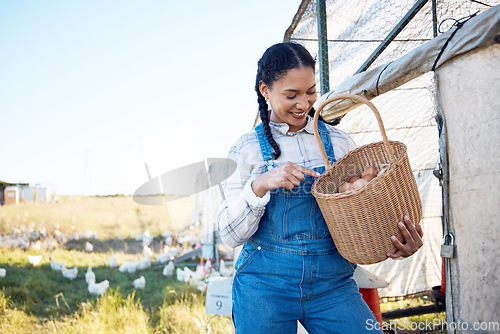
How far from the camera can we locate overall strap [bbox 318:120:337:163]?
4.80 ft

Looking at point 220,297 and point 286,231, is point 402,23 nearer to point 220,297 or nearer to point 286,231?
point 286,231

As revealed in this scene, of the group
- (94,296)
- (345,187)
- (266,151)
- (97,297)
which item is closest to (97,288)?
(94,296)

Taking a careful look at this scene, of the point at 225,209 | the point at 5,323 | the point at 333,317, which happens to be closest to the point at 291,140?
the point at 225,209

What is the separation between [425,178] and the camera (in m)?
4.41

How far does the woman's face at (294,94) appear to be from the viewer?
1349 mm

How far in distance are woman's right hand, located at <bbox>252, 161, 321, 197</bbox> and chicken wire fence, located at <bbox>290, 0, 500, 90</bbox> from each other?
2226 mm

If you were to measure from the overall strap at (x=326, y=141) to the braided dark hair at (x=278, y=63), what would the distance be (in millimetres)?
204

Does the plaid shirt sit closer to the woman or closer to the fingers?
the woman

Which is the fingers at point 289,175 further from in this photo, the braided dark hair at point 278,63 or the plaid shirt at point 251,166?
the braided dark hair at point 278,63

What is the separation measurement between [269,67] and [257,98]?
0.76ft

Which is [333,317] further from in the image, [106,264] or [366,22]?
[106,264]

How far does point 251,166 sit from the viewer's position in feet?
4.63

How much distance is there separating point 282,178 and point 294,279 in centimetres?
37

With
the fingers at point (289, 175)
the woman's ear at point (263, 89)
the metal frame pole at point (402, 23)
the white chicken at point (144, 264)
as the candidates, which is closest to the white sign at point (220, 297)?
the woman's ear at point (263, 89)
